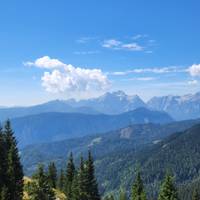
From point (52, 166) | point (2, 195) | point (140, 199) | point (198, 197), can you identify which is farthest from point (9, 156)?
point (52, 166)

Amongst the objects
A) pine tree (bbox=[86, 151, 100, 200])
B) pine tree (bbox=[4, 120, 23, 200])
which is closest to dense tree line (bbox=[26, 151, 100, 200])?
pine tree (bbox=[86, 151, 100, 200])

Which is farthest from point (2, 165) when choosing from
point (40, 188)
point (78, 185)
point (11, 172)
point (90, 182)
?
point (78, 185)

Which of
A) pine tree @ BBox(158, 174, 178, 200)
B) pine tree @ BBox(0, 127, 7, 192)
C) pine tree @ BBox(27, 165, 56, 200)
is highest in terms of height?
pine tree @ BBox(0, 127, 7, 192)

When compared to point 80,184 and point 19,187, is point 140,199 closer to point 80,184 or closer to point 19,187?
point 80,184

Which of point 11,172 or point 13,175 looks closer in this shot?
point 11,172

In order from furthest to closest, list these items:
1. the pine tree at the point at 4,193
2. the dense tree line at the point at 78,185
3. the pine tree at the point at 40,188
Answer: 1. the dense tree line at the point at 78,185
2. the pine tree at the point at 40,188
3. the pine tree at the point at 4,193

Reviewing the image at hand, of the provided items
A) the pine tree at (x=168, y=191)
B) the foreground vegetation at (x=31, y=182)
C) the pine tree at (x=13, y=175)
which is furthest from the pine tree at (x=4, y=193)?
the pine tree at (x=168, y=191)

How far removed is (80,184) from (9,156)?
1343 cm

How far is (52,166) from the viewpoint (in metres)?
101

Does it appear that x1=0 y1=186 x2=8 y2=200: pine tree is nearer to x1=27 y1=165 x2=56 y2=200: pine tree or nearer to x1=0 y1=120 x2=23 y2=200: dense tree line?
x1=0 y1=120 x2=23 y2=200: dense tree line

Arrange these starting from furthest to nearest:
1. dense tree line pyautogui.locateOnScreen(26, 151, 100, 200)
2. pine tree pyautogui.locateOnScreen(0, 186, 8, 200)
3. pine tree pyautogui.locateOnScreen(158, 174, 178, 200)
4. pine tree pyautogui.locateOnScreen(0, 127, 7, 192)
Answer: pine tree pyautogui.locateOnScreen(158, 174, 178, 200) < pine tree pyautogui.locateOnScreen(0, 127, 7, 192) < dense tree line pyautogui.locateOnScreen(26, 151, 100, 200) < pine tree pyautogui.locateOnScreen(0, 186, 8, 200)

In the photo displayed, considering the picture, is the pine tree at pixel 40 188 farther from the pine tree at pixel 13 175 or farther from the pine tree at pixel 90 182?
the pine tree at pixel 90 182

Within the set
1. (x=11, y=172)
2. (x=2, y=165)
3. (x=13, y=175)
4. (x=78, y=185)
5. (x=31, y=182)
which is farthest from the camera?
(x=78, y=185)

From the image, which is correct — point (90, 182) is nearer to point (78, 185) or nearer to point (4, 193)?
point (78, 185)
